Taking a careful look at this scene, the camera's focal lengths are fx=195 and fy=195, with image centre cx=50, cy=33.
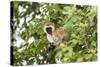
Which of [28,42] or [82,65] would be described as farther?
[82,65]

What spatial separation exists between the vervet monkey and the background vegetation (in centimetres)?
4

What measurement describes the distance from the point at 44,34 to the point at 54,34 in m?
0.10

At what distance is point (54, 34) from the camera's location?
188 cm

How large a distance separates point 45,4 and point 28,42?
0.39 m

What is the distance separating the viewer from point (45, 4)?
1.84 metres

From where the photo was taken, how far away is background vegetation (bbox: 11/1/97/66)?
5.77ft

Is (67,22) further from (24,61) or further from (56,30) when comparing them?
(24,61)

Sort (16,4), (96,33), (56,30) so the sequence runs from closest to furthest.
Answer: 1. (16,4)
2. (56,30)
3. (96,33)

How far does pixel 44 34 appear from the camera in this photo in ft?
6.05

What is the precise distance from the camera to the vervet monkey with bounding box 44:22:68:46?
186cm

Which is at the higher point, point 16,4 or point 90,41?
point 16,4

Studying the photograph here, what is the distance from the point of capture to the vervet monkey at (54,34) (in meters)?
1.86

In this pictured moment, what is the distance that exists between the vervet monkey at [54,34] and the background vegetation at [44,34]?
0.04 metres
